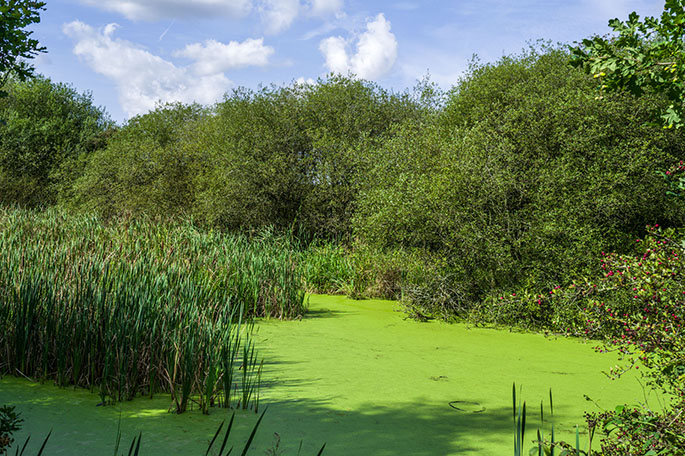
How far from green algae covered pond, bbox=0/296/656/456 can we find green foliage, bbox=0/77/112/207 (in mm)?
17667

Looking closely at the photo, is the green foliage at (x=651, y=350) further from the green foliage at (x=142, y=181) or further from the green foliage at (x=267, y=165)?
the green foliage at (x=142, y=181)

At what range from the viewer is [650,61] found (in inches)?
142

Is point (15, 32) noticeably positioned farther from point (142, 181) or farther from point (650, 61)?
point (142, 181)

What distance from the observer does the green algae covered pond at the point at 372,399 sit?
3201 mm

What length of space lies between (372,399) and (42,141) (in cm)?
2289

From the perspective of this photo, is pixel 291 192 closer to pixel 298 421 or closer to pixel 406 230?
pixel 406 230

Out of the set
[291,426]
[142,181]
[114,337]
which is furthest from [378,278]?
[142,181]

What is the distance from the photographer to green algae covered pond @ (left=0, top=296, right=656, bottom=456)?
320 cm

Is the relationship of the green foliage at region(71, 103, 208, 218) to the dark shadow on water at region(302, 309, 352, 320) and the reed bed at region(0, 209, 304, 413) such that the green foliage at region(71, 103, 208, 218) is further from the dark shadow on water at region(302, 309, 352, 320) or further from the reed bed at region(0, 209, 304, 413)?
the reed bed at region(0, 209, 304, 413)

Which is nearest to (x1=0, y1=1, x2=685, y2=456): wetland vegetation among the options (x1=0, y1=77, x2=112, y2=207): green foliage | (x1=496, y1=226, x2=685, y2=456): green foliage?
(x1=496, y1=226, x2=685, y2=456): green foliage

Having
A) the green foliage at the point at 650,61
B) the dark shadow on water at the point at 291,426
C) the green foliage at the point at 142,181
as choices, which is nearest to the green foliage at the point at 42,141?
the green foliage at the point at 142,181

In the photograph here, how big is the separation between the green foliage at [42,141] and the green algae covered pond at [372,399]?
1767 centimetres

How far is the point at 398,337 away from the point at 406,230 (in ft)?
7.76

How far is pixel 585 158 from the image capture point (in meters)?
7.60
